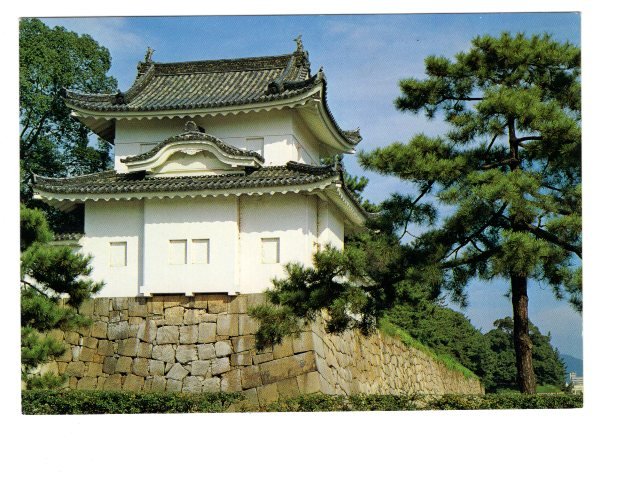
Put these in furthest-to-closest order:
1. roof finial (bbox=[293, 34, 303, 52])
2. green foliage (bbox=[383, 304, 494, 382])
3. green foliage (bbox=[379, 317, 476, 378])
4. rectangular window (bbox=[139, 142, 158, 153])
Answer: green foliage (bbox=[379, 317, 476, 378])
rectangular window (bbox=[139, 142, 158, 153])
green foliage (bbox=[383, 304, 494, 382])
roof finial (bbox=[293, 34, 303, 52])

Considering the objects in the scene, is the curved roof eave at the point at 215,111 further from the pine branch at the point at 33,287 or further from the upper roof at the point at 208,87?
the pine branch at the point at 33,287

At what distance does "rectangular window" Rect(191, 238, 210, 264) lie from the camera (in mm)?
7820

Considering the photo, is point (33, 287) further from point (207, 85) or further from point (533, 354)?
point (533, 354)

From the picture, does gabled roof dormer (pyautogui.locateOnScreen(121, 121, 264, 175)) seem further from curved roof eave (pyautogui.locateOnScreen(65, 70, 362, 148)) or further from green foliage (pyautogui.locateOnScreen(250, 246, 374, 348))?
green foliage (pyautogui.locateOnScreen(250, 246, 374, 348))

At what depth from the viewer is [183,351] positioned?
786 centimetres

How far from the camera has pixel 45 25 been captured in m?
7.49

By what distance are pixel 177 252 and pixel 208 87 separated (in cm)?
229

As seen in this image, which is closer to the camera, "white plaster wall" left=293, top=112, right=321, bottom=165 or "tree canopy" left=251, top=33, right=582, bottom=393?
"tree canopy" left=251, top=33, right=582, bottom=393

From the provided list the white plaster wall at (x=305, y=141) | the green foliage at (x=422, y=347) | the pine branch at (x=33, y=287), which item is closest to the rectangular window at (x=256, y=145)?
the white plaster wall at (x=305, y=141)

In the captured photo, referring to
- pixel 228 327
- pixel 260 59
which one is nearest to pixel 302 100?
pixel 260 59

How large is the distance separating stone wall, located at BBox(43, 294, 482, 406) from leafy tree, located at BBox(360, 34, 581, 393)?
1.70 m

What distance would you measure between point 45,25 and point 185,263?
260 cm

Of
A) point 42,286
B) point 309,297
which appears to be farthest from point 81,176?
point 309,297

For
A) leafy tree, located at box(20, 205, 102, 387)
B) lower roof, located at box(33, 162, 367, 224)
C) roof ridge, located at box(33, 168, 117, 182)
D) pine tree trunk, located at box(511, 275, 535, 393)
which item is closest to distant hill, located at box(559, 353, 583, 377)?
pine tree trunk, located at box(511, 275, 535, 393)
